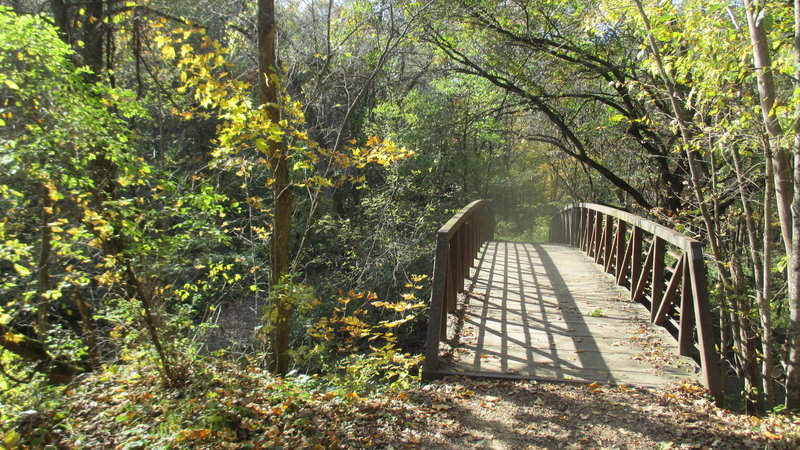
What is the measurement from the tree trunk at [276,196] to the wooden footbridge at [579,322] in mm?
1666

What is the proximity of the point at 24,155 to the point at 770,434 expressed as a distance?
508cm

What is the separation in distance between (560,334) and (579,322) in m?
0.49

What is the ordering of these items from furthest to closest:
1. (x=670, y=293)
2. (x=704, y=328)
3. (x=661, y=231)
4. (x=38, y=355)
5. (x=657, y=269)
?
(x=657, y=269), (x=661, y=231), (x=670, y=293), (x=38, y=355), (x=704, y=328)

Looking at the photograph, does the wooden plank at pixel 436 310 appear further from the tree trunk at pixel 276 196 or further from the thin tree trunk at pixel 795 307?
the thin tree trunk at pixel 795 307

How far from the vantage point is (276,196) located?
18.4 ft

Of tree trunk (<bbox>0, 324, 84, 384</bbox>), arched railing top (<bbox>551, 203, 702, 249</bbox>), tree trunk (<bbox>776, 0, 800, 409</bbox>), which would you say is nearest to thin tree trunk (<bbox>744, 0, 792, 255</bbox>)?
tree trunk (<bbox>776, 0, 800, 409</bbox>)

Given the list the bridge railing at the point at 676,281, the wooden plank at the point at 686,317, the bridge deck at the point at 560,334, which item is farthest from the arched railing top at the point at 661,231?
the bridge deck at the point at 560,334

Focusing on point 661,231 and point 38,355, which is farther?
point 661,231

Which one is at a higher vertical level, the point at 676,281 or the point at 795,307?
the point at 676,281

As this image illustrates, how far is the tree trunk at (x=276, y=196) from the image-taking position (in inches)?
212

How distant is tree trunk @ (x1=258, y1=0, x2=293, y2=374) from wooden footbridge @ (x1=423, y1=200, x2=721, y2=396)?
1666mm

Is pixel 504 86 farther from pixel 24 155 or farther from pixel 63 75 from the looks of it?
pixel 24 155

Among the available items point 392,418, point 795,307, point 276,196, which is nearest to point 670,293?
point 795,307

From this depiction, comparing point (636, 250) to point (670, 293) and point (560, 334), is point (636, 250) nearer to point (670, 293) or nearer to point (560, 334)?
point (670, 293)
